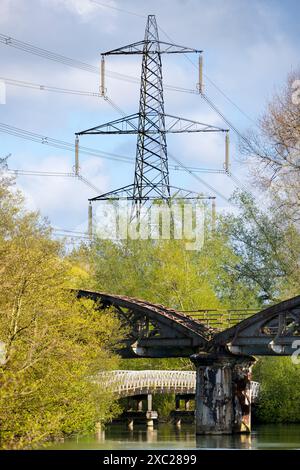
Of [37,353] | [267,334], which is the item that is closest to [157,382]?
[267,334]

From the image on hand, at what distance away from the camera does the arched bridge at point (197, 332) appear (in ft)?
202

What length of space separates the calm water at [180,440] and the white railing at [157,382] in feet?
8.67

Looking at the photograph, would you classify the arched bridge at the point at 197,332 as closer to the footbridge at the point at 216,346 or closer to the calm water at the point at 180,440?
the footbridge at the point at 216,346

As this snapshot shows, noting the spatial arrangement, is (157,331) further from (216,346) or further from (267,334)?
(267,334)

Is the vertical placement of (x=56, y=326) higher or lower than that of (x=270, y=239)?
lower

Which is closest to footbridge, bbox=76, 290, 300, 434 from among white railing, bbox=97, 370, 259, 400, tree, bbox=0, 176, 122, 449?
white railing, bbox=97, 370, 259, 400

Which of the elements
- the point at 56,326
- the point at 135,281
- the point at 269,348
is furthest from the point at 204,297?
the point at 56,326

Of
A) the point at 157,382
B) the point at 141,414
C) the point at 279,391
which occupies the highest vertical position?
the point at 157,382

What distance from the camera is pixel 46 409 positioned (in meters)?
43.0

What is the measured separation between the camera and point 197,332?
213 feet

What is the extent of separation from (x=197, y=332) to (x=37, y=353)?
2531 centimetres
